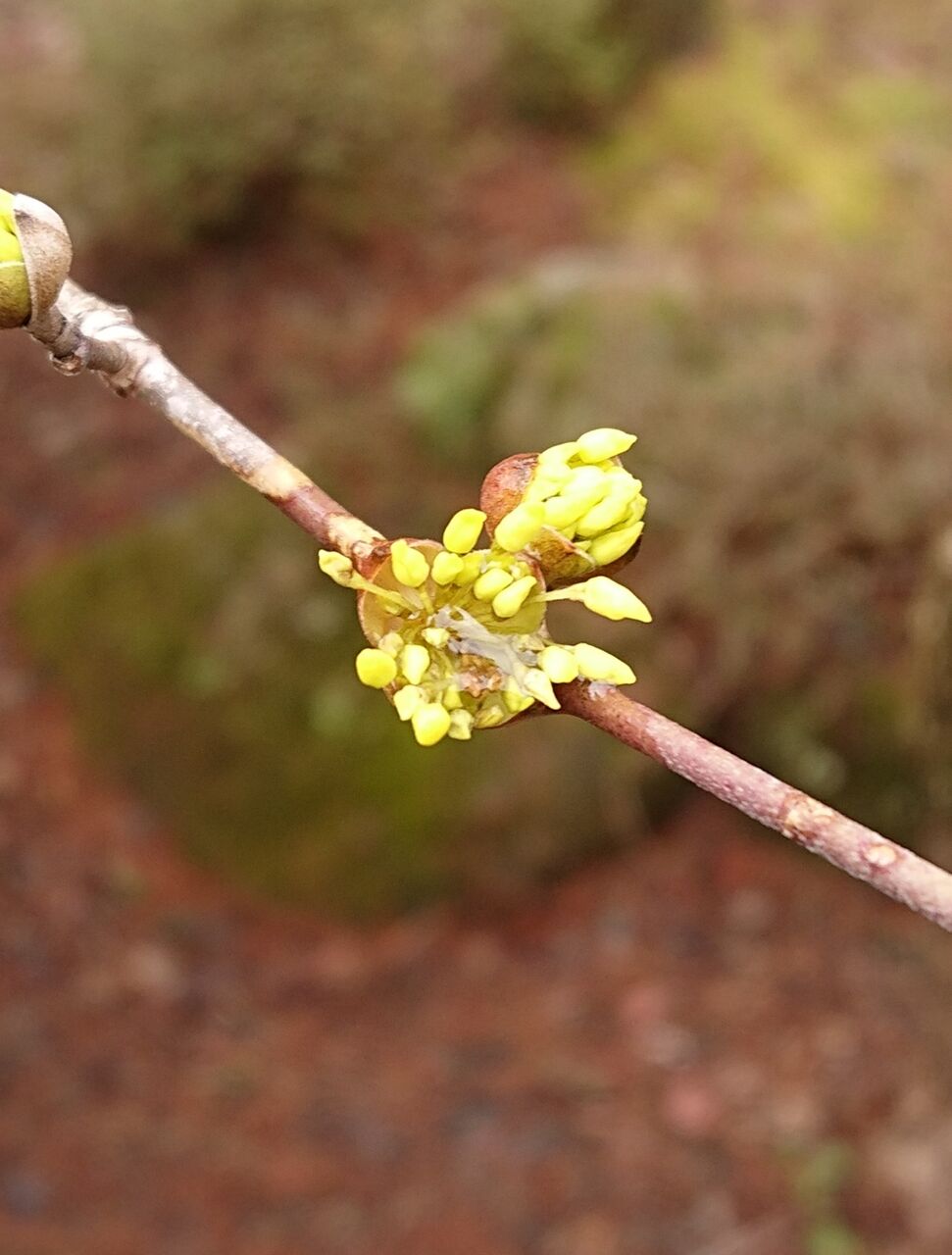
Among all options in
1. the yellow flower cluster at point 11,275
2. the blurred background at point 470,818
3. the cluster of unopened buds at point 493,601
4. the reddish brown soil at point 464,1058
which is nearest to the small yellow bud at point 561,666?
the cluster of unopened buds at point 493,601

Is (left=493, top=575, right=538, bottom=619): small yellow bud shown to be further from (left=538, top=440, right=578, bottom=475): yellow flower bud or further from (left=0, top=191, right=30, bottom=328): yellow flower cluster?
(left=0, top=191, right=30, bottom=328): yellow flower cluster

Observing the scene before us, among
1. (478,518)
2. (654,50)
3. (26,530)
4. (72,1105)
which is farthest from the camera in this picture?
(654,50)

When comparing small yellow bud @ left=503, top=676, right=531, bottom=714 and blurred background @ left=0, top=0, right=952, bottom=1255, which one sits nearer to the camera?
small yellow bud @ left=503, top=676, right=531, bottom=714

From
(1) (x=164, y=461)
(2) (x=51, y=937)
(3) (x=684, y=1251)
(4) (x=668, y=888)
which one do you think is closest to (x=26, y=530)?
(1) (x=164, y=461)

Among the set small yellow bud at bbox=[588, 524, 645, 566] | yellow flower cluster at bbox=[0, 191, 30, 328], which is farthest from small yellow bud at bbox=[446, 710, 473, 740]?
yellow flower cluster at bbox=[0, 191, 30, 328]

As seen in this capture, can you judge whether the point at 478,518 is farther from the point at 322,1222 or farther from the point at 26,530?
the point at 26,530

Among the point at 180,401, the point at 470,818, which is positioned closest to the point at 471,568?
the point at 180,401
